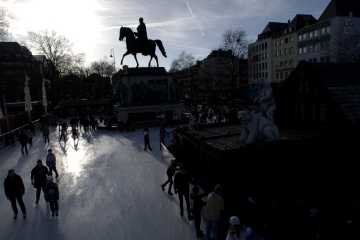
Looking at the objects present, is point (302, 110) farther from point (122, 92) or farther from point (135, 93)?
point (122, 92)

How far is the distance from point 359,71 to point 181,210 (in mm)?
8384

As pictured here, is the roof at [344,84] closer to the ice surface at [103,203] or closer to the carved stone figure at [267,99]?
the carved stone figure at [267,99]

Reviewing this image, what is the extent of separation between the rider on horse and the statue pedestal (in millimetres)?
1994

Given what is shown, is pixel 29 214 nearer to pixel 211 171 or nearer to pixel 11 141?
pixel 211 171

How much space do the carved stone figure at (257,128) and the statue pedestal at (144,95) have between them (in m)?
18.9

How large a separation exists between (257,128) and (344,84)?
13.1ft

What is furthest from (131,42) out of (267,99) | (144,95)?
(267,99)

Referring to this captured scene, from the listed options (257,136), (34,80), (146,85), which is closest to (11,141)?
(146,85)

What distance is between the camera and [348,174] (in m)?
8.95

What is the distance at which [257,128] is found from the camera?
830 cm

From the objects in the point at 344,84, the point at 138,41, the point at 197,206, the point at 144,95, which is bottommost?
the point at 197,206

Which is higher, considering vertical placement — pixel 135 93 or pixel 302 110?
pixel 135 93

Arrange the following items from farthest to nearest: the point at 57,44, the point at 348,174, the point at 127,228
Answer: the point at 57,44 < the point at 348,174 < the point at 127,228

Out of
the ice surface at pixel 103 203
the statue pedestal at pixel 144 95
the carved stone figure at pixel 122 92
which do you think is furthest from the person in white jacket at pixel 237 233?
the carved stone figure at pixel 122 92
